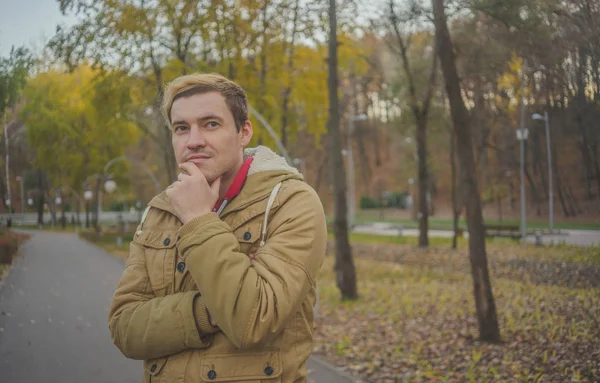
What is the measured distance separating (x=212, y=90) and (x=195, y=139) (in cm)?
20

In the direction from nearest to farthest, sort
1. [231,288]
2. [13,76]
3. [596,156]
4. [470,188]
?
[231,288] → [13,76] → [596,156] → [470,188]

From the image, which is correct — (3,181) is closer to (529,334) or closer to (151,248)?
(151,248)

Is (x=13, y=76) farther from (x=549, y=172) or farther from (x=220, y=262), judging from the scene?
(x=549, y=172)

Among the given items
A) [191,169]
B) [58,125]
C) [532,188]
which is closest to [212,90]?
[191,169]

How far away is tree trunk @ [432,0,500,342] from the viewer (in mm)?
7430

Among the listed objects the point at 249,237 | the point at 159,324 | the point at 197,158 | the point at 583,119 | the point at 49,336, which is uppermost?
the point at 583,119

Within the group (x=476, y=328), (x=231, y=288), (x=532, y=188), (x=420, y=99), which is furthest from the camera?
(x=420, y=99)

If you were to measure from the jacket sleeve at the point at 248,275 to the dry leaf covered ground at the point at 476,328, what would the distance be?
358cm

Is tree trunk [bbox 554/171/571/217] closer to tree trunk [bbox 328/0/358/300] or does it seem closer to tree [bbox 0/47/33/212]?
tree [bbox 0/47/33/212]

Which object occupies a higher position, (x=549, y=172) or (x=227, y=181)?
(x=549, y=172)

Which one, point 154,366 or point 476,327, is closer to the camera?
point 154,366

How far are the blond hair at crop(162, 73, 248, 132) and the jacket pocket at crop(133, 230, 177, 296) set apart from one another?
50 cm

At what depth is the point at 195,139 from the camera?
1.98 metres

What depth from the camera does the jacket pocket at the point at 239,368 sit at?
188 centimetres
